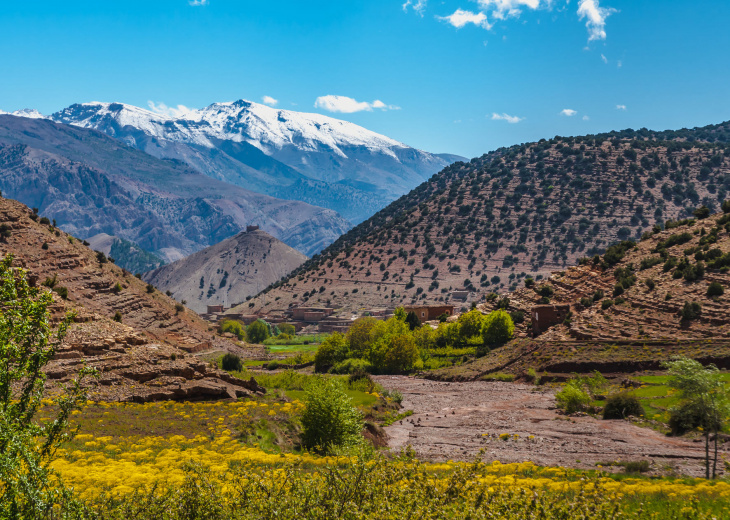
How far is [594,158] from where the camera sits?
164m

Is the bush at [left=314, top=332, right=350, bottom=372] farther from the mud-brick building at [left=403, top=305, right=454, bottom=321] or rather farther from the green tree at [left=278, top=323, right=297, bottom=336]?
the green tree at [left=278, top=323, right=297, bottom=336]

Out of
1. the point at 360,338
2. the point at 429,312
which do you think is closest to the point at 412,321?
the point at 429,312

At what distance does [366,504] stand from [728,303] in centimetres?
5831

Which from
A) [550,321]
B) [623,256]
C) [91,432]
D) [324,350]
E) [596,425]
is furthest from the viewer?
[623,256]

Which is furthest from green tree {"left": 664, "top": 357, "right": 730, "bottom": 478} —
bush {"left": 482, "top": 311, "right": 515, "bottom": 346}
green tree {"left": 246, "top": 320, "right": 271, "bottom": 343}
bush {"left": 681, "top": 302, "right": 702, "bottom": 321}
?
green tree {"left": 246, "top": 320, "right": 271, "bottom": 343}

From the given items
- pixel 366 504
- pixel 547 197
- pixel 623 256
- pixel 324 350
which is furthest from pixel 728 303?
pixel 547 197

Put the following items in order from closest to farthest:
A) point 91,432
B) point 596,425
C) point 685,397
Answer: point 685,397 < point 91,432 < point 596,425

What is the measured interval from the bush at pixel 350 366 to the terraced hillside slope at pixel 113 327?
15.8 m

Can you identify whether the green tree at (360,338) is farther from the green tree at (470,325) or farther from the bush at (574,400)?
the bush at (574,400)

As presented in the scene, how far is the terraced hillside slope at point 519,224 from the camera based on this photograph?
5438 inches

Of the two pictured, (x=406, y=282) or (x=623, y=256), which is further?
(x=406, y=282)

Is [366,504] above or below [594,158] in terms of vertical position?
below

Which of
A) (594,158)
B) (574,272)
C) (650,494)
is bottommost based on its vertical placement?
(650,494)

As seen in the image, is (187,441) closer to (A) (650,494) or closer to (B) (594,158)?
(A) (650,494)
